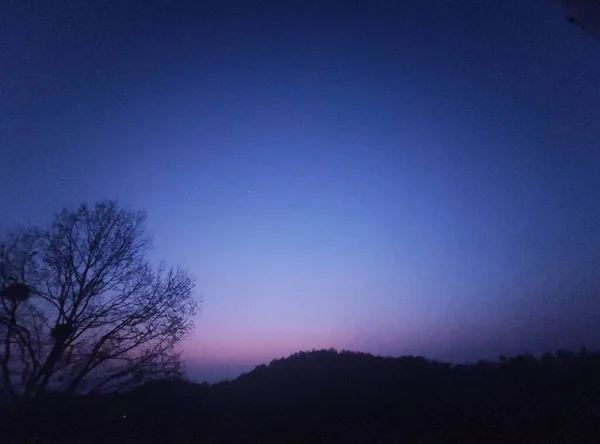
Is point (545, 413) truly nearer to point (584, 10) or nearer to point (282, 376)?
point (584, 10)

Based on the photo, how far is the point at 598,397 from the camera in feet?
64.8

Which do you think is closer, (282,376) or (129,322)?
(129,322)

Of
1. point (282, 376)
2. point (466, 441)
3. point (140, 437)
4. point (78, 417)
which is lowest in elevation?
point (466, 441)

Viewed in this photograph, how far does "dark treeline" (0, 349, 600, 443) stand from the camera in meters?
17.4

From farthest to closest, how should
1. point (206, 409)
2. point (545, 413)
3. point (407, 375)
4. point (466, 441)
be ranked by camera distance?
point (407, 375) < point (206, 409) < point (545, 413) < point (466, 441)

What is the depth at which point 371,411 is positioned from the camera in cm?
2297

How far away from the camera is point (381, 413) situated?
22.2m

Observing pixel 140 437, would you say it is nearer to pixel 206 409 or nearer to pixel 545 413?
pixel 206 409

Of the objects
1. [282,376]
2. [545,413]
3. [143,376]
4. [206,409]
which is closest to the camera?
[545,413]

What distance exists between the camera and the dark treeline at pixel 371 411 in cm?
1742

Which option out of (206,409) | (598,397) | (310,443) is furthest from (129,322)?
(598,397)

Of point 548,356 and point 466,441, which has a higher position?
point 548,356

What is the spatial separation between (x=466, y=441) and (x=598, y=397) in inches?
348

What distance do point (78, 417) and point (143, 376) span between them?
225 inches
